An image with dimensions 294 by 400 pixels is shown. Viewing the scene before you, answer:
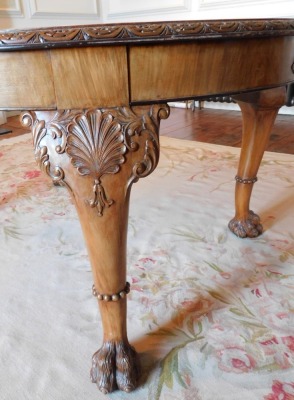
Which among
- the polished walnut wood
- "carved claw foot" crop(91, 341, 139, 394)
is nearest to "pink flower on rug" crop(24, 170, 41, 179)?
"carved claw foot" crop(91, 341, 139, 394)

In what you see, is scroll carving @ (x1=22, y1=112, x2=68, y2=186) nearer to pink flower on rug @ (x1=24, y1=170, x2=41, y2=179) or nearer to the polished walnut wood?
the polished walnut wood

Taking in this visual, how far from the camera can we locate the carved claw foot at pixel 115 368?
0.51 meters

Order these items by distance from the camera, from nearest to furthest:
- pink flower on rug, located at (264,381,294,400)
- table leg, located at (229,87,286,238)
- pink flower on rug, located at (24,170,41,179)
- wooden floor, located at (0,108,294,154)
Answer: pink flower on rug, located at (264,381,294,400) < table leg, located at (229,87,286,238) < pink flower on rug, located at (24,170,41,179) < wooden floor, located at (0,108,294,154)

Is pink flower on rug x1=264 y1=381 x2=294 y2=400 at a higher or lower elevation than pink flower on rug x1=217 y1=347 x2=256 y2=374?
higher

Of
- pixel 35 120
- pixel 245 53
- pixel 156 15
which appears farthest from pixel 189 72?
pixel 156 15

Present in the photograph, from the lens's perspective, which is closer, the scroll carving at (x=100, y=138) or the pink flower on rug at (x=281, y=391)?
the scroll carving at (x=100, y=138)

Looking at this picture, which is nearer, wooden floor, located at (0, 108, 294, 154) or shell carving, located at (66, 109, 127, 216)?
shell carving, located at (66, 109, 127, 216)

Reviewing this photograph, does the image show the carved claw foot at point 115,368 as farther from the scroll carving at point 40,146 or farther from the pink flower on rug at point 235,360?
the scroll carving at point 40,146

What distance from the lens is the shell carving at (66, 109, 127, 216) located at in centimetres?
37

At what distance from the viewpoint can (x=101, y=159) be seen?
38 cm

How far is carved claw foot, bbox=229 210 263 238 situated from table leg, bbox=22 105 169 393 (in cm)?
54

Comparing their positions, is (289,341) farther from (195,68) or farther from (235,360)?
(195,68)

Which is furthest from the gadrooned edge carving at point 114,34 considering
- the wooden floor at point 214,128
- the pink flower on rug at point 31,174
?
the wooden floor at point 214,128

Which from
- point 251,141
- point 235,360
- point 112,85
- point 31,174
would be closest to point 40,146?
point 112,85
